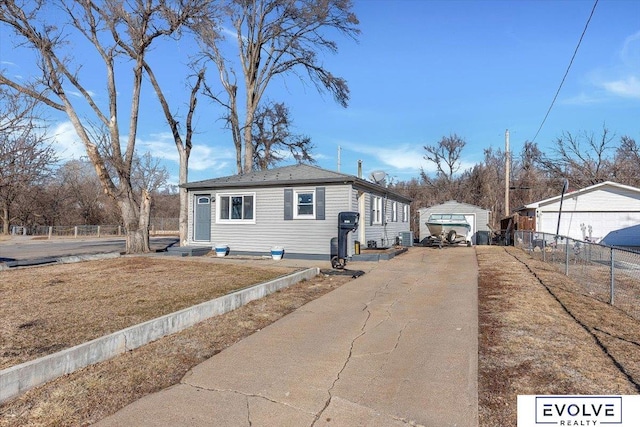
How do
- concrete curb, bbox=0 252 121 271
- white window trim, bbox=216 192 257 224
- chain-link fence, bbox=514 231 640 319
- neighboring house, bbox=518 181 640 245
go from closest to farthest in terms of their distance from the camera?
1. chain-link fence, bbox=514 231 640 319
2. concrete curb, bbox=0 252 121 271
3. white window trim, bbox=216 192 257 224
4. neighboring house, bbox=518 181 640 245

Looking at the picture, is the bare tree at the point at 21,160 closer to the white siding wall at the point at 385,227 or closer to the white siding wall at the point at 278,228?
the white siding wall at the point at 278,228

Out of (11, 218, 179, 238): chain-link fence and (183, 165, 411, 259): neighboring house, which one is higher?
(183, 165, 411, 259): neighboring house

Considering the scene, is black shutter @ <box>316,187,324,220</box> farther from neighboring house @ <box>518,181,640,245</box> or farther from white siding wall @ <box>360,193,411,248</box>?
neighboring house @ <box>518,181,640,245</box>

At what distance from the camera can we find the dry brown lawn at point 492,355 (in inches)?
124

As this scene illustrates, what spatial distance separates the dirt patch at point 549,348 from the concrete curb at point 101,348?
3560 mm

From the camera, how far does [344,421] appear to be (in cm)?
297

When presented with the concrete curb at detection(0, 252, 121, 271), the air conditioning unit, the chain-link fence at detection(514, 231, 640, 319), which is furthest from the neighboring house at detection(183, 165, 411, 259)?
the chain-link fence at detection(514, 231, 640, 319)

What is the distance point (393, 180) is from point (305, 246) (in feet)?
97.3

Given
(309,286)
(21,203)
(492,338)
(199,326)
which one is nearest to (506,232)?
(309,286)

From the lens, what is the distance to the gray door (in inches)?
639

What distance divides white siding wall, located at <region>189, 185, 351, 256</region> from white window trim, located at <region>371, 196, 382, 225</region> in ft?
10.4

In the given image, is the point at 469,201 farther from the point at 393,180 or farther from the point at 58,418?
the point at 58,418

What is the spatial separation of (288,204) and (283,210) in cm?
33

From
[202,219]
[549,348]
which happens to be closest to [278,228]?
[202,219]
